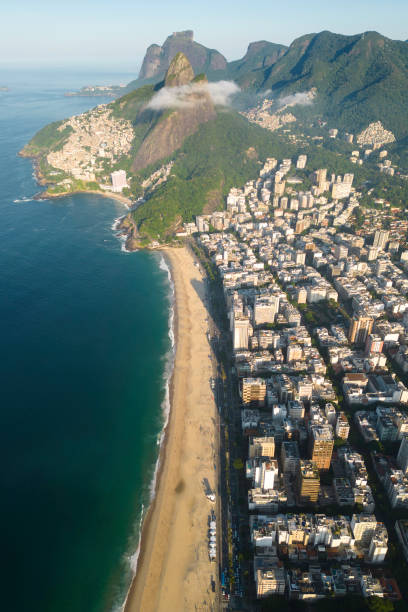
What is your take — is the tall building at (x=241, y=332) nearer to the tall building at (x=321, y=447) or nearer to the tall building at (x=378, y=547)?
the tall building at (x=321, y=447)

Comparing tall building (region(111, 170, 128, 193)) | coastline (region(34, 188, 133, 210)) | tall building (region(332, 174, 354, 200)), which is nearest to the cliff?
tall building (region(111, 170, 128, 193))

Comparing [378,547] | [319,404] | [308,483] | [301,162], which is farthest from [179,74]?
[378,547]

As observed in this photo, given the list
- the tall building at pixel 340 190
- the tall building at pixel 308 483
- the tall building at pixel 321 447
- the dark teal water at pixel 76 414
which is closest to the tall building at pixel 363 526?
the tall building at pixel 308 483

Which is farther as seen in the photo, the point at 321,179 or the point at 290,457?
the point at 321,179

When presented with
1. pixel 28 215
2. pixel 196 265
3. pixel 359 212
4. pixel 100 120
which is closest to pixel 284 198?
pixel 359 212

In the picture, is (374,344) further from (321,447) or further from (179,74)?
(179,74)

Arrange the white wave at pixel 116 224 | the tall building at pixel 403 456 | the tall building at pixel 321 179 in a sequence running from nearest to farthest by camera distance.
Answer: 1. the tall building at pixel 403 456
2. the white wave at pixel 116 224
3. the tall building at pixel 321 179

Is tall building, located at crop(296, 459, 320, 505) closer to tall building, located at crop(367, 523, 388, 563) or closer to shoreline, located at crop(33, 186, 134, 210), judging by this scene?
tall building, located at crop(367, 523, 388, 563)
